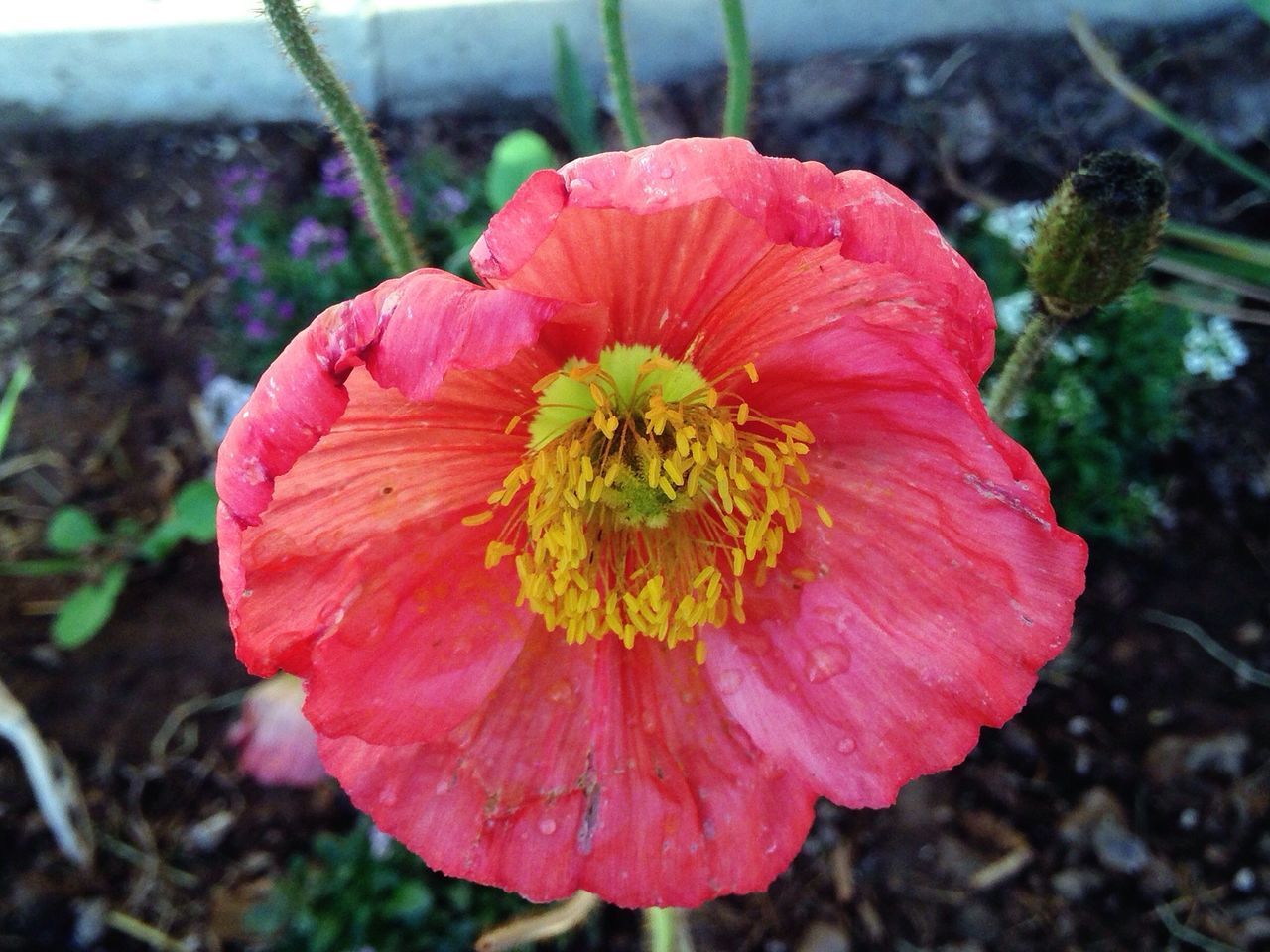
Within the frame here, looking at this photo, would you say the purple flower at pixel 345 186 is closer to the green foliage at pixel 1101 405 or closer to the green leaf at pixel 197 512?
the green leaf at pixel 197 512

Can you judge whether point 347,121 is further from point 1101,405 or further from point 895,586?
point 1101,405

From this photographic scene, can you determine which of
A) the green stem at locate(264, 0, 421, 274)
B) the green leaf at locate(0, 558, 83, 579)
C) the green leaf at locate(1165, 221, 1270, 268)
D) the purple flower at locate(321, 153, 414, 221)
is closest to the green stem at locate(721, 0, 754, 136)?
the green stem at locate(264, 0, 421, 274)

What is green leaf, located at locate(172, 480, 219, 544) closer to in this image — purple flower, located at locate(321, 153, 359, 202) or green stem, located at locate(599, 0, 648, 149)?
purple flower, located at locate(321, 153, 359, 202)

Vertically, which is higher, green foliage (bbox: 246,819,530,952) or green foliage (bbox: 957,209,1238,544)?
green foliage (bbox: 957,209,1238,544)

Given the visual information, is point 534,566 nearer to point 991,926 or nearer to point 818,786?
point 818,786

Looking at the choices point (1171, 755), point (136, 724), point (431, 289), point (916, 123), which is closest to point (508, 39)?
point (916, 123)
